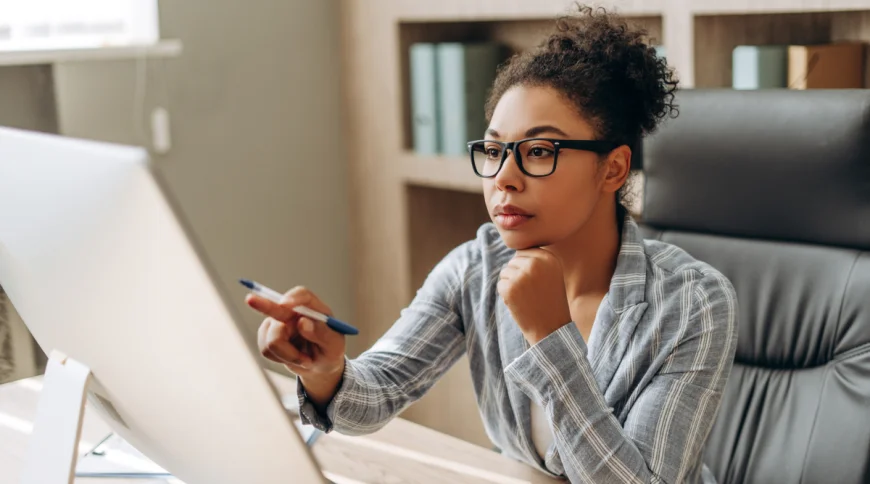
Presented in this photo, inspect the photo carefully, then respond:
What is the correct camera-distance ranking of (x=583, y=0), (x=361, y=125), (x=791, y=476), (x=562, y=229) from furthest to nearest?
(x=361, y=125) < (x=583, y=0) < (x=791, y=476) < (x=562, y=229)

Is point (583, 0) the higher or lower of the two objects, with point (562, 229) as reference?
higher

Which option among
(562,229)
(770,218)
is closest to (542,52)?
(562,229)

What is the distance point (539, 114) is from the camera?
3.81 ft

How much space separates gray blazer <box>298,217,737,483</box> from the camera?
1.04m

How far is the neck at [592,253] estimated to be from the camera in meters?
1.24

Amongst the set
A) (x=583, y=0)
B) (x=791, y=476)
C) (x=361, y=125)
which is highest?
(x=583, y=0)

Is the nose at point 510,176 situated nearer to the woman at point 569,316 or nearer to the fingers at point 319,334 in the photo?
the woman at point 569,316

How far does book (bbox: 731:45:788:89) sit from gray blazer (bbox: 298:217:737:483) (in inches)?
24.3

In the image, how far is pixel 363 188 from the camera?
109 inches

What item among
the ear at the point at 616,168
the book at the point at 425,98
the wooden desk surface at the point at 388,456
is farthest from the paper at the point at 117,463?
the book at the point at 425,98

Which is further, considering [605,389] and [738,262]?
[738,262]

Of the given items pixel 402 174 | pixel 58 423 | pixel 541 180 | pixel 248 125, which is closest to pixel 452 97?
pixel 402 174

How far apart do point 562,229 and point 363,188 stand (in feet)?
5.39

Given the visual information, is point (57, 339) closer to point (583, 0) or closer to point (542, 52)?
point (542, 52)
